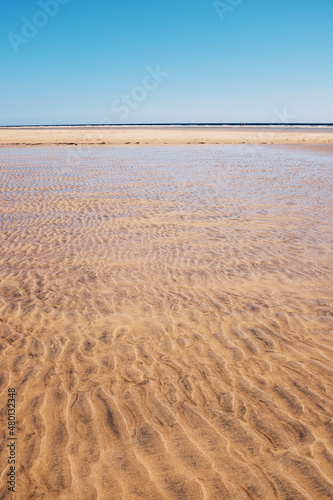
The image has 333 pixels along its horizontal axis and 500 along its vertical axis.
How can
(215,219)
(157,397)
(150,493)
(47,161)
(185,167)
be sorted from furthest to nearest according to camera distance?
(47,161), (185,167), (215,219), (157,397), (150,493)

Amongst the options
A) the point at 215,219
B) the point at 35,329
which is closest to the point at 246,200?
the point at 215,219

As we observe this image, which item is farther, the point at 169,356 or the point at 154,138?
the point at 154,138

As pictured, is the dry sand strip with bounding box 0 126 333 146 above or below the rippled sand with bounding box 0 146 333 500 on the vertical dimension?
above

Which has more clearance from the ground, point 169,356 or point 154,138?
point 154,138

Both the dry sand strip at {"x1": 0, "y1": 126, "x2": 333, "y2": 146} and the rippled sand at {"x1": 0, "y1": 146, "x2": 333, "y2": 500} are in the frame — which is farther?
the dry sand strip at {"x1": 0, "y1": 126, "x2": 333, "y2": 146}

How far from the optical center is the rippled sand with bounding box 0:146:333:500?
274 centimetres

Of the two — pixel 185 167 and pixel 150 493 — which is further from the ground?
pixel 185 167

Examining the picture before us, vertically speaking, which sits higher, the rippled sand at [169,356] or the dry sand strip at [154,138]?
the dry sand strip at [154,138]

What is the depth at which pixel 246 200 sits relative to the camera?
1161 centimetres

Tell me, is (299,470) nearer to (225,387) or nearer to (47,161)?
(225,387)

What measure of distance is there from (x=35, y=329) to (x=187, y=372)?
2.07 metres

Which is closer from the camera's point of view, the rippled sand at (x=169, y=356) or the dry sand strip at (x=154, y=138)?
the rippled sand at (x=169, y=356)

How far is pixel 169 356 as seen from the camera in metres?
4.10

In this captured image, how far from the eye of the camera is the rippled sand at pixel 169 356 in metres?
2.74
